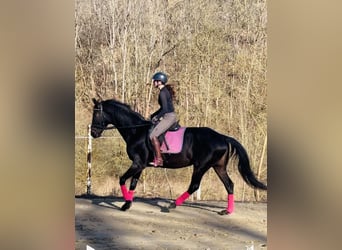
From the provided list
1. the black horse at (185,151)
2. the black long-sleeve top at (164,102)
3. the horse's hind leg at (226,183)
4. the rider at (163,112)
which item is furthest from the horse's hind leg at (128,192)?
the horse's hind leg at (226,183)

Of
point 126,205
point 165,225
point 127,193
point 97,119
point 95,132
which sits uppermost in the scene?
point 97,119

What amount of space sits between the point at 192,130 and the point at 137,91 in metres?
0.61

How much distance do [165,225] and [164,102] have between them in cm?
108

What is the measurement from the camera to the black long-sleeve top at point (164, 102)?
3971mm

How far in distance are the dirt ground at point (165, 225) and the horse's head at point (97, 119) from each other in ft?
1.95

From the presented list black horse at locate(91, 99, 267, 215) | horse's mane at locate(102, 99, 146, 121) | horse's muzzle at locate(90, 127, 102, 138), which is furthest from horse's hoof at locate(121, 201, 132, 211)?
horse's mane at locate(102, 99, 146, 121)

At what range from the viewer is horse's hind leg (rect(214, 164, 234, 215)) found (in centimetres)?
402

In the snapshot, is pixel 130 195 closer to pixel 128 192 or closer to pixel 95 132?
pixel 128 192

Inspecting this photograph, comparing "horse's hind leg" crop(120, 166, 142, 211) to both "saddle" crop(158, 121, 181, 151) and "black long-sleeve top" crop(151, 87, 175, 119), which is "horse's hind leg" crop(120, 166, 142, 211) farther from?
"black long-sleeve top" crop(151, 87, 175, 119)

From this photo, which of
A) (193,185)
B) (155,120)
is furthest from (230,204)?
(155,120)

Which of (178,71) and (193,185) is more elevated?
(178,71)

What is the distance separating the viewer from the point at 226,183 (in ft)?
13.2
